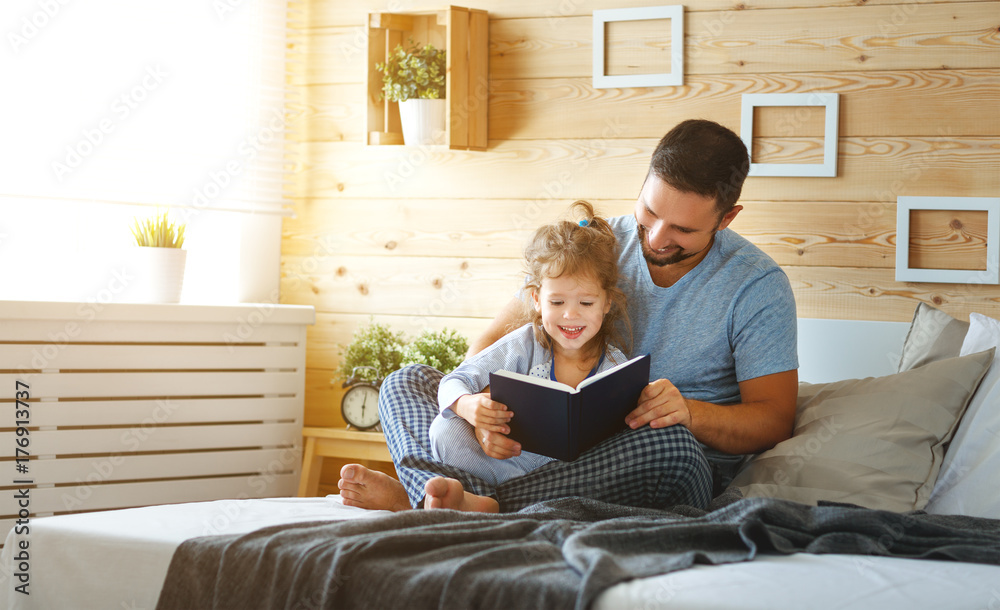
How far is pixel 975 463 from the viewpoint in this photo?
155 centimetres

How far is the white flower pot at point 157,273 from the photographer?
2.40 m

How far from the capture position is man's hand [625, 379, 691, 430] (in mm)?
1545

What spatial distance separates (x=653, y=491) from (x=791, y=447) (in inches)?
11.7

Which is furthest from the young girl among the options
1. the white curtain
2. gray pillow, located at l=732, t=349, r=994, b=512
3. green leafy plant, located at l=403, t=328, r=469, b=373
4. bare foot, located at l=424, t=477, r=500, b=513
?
the white curtain

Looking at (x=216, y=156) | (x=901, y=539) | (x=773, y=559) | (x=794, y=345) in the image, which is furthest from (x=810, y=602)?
(x=216, y=156)

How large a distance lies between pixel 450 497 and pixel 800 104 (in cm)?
143

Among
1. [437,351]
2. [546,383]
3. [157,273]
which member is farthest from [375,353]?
[546,383]

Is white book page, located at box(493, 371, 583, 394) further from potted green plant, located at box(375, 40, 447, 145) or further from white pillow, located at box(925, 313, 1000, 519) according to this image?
potted green plant, located at box(375, 40, 447, 145)

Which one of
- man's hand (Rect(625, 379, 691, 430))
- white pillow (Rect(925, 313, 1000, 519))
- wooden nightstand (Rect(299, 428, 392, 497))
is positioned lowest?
wooden nightstand (Rect(299, 428, 392, 497))

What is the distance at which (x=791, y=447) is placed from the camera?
1.63 metres

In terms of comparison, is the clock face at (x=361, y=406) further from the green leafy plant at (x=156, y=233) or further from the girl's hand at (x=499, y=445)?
the girl's hand at (x=499, y=445)

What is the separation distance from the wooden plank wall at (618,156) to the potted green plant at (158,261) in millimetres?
419

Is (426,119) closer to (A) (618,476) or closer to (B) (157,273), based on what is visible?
(B) (157,273)

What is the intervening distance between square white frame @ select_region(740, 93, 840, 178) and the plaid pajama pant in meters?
1.01
